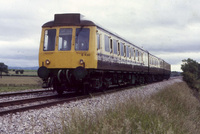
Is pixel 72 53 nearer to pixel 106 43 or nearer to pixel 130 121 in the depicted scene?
pixel 106 43

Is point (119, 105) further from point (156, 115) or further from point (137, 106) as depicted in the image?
point (156, 115)

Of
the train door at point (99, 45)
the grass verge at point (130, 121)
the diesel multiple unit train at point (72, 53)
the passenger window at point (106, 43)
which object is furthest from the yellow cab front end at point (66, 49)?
the grass verge at point (130, 121)

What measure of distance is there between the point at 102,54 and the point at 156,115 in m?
5.94

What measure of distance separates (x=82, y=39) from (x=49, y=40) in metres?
1.50

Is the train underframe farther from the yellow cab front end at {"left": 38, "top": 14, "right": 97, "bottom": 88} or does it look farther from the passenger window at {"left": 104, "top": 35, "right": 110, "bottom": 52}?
the passenger window at {"left": 104, "top": 35, "right": 110, "bottom": 52}

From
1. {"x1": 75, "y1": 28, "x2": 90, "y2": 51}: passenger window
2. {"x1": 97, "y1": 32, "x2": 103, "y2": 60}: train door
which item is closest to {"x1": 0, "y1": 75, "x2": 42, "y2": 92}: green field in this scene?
{"x1": 75, "y1": 28, "x2": 90, "y2": 51}: passenger window

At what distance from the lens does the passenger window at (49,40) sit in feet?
34.4

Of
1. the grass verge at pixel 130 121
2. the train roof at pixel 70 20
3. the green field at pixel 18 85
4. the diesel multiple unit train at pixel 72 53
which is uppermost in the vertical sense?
the train roof at pixel 70 20

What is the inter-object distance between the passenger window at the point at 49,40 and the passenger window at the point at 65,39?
11.4 inches

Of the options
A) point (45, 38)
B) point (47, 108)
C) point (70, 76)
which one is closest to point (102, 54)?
point (70, 76)

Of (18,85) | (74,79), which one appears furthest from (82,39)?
(18,85)

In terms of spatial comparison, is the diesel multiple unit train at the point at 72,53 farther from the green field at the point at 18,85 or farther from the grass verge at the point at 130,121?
the green field at the point at 18,85

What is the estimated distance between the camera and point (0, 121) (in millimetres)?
5426

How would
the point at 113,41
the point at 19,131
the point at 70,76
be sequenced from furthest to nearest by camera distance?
the point at 113,41 → the point at 70,76 → the point at 19,131
